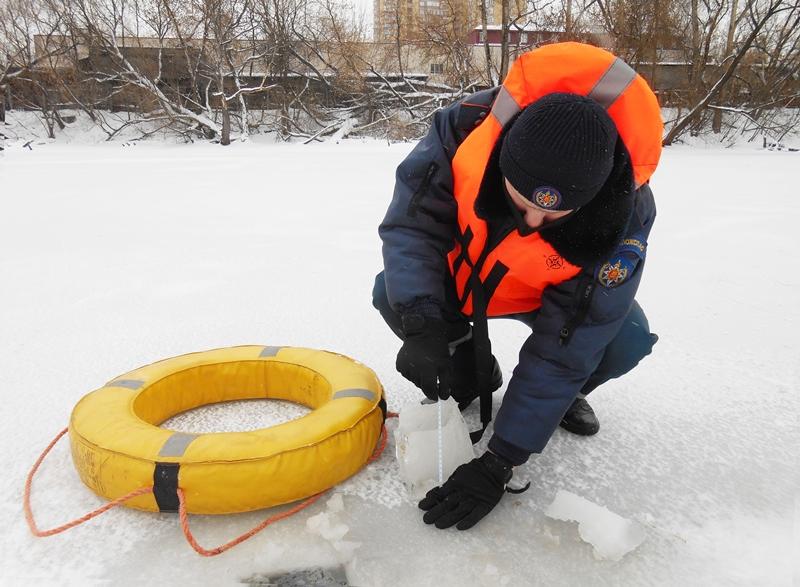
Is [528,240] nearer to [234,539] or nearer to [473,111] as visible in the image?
[473,111]

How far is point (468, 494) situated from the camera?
1197mm

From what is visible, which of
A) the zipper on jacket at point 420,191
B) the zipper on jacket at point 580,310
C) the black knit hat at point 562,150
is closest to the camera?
the black knit hat at point 562,150

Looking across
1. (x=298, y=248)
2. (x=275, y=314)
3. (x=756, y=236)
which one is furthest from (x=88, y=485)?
(x=756, y=236)

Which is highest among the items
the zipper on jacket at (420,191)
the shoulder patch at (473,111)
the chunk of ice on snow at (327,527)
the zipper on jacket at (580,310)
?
the shoulder patch at (473,111)

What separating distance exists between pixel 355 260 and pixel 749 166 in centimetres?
698

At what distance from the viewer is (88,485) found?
1.25 meters

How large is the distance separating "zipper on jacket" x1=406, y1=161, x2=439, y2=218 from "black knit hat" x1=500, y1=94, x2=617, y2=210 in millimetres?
291

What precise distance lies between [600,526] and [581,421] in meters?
0.42

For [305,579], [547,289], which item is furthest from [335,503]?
[547,289]

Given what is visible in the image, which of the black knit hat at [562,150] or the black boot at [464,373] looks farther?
the black boot at [464,373]

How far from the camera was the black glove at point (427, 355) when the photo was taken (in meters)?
1.24

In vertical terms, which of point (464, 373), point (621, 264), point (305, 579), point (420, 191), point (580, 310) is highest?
point (420, 191)

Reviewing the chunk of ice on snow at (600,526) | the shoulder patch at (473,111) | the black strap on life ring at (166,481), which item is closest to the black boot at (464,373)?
the chunk of ice on snow at (600,526)

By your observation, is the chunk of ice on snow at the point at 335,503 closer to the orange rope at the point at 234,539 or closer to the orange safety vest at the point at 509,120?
the orange rope at the point at 234,539
